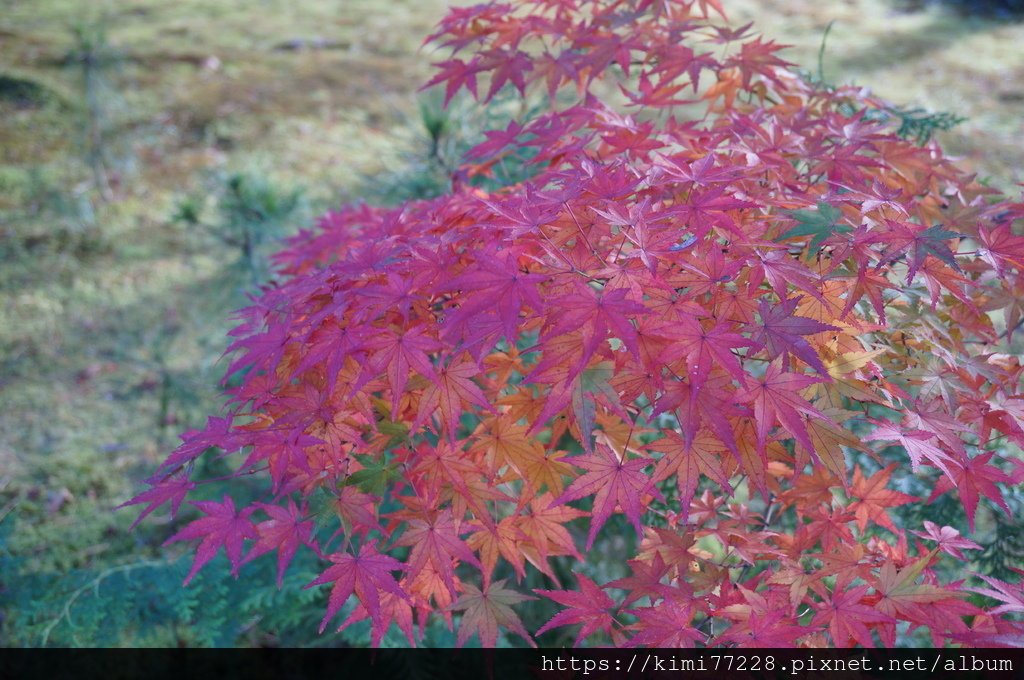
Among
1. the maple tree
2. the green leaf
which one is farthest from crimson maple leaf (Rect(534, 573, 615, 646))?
the green leaf

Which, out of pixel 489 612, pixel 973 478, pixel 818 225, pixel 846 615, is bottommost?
pixel 489 612

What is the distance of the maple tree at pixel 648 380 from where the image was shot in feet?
3.50

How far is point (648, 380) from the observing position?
3.68 ft

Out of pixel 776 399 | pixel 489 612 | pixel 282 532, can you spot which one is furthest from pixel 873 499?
pixel 282 532

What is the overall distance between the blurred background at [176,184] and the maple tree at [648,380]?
2.60ft

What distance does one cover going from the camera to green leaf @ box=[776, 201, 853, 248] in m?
1.16

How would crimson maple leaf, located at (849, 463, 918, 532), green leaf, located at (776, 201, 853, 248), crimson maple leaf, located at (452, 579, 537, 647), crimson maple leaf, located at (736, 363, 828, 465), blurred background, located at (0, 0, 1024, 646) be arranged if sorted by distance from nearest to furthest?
1. crimson maple leaf, located at (736, 363, 828, 465)
2. green leaf, located at (776, 201, 853, 248)
3. crimson maple leaf, located at (452, 579, 537, 647)
4. crimson maple leaf, located at (849, 463, 918, 532)
5. blurred background, located at (0, 0, 1024, 646)

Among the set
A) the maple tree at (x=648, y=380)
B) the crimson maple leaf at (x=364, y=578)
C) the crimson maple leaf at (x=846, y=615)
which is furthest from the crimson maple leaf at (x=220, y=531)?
the crimson maple leaf at (x=846, y=615)

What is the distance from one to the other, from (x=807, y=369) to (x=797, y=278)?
15.4 inches

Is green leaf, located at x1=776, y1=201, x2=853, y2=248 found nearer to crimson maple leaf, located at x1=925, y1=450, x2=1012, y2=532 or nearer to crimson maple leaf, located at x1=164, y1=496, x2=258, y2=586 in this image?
crimson maple leaf, located at x1=925, y1=450, x2=1012, y2=532

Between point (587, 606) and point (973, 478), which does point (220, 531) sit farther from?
point (973, 478)

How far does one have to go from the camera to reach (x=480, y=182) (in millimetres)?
2584

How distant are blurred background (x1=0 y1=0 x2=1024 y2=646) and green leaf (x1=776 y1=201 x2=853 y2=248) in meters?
1.05

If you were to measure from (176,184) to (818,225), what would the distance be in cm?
398
